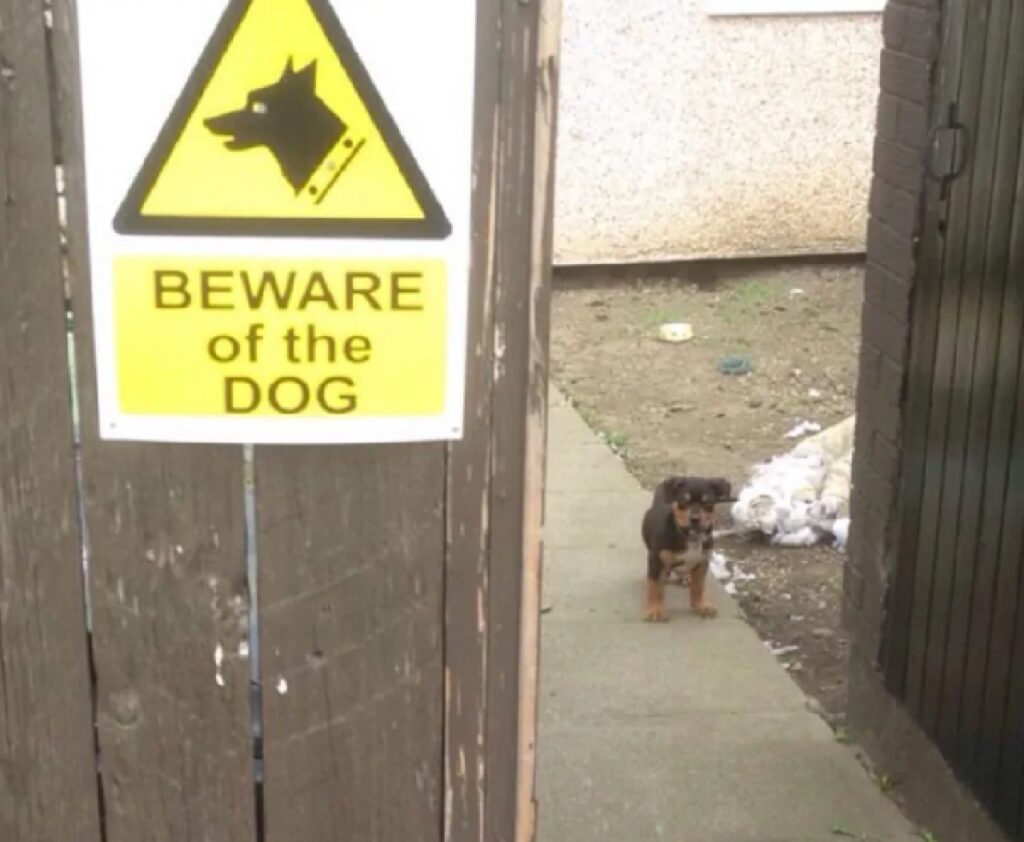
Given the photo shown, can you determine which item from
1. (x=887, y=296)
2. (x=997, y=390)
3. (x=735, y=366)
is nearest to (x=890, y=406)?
(x=887, y=296)

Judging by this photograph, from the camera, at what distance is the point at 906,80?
4.36 meters

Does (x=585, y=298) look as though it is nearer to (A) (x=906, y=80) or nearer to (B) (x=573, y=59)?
(B) (x=573, y=59)

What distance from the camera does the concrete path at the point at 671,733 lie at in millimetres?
4375

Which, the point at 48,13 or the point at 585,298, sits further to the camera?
the point at 585,298

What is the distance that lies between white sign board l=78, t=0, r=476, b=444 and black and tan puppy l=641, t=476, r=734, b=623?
3.86 meters

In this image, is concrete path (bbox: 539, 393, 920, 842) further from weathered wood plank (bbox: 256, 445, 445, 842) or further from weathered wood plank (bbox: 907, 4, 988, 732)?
weathered wood plank (bbox: 256, 445, 445, 842)

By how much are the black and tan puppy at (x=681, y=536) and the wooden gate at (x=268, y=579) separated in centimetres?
367

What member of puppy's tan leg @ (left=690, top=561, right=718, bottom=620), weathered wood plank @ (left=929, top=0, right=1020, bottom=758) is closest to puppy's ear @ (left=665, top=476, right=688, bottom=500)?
puppy's tan leg @ (left=690, top=561, right=718, bottom=620)

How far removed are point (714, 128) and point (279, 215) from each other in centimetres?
918

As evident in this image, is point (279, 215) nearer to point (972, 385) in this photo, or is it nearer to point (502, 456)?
point (502, 456)

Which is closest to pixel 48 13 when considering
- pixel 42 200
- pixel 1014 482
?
pixel 42 200

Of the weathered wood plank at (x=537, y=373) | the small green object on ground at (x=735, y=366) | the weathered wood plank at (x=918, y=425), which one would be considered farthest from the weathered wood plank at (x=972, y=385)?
the small green object on ground at (x=735, y=366)

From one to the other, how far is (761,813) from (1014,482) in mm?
1198

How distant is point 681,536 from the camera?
5582mm
